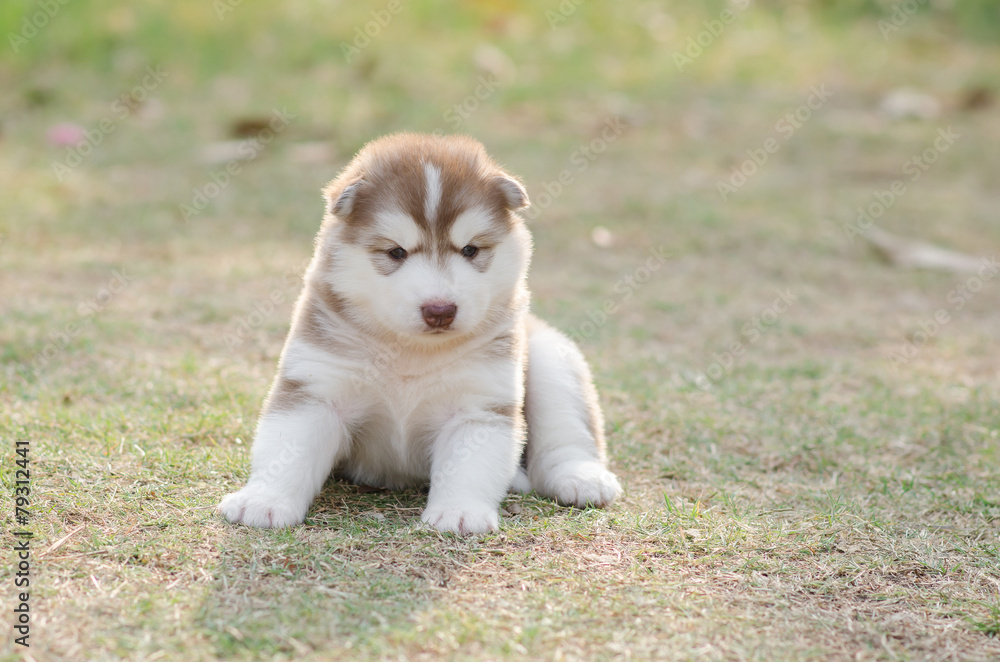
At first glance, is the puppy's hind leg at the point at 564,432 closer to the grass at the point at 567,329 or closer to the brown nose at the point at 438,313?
the grass at the point at 567,329

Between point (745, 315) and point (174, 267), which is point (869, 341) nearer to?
point (745, 315)

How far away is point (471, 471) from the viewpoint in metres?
3.41

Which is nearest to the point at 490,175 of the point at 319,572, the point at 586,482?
the point at 586,482

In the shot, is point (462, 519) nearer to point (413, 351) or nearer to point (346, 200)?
point (413, 351)

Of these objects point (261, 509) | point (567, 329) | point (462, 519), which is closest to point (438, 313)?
point (462, 519)

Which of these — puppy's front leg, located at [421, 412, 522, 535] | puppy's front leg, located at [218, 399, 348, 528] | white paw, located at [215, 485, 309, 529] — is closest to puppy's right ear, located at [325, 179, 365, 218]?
puppy's front leg, located at [218, 399, 348, 528]

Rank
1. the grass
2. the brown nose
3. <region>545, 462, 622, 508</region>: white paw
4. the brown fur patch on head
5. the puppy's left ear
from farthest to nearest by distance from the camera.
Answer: <region>545, 462, 622, 508</region>: white paw → the puppy's left ear → the brown fur patch on head → the brown nose → the grass

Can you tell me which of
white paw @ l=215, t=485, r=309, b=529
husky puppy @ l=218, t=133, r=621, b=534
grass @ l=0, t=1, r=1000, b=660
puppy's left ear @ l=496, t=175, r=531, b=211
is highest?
puppy's left ear @ l=496, t=175, r=531, b=211

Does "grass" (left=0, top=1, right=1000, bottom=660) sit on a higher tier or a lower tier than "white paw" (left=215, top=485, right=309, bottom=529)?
lower

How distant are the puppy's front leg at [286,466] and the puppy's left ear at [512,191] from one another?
95 cm

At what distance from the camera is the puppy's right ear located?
134 inches

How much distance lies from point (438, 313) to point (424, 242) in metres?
0.27

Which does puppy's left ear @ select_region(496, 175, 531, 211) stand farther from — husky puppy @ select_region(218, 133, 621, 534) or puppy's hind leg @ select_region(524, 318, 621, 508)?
puppy's hind leg @ select_region(524, 318, 621, 508)

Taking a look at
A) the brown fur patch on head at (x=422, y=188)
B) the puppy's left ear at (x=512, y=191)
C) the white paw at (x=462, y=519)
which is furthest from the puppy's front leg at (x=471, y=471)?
the puppy's left ear at (x=512, y=191)
